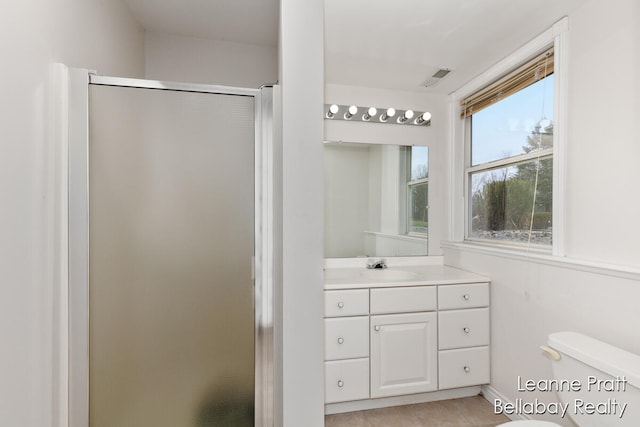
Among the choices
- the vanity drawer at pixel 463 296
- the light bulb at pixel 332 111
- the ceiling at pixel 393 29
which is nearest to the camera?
the ceiling at pixel 393 29

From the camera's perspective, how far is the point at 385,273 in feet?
7.85

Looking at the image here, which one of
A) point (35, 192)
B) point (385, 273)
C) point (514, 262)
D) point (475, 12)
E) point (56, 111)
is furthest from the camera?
point (385, 273)

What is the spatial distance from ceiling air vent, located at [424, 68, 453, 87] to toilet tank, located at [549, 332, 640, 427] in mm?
1829

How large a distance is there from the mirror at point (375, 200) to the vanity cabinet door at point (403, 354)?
27.1 inches

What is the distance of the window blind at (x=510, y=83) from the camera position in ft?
5.96

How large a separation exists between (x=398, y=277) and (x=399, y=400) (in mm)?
820

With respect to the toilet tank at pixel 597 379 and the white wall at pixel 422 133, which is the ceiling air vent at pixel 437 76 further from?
the toilet tank at pixel 597 379

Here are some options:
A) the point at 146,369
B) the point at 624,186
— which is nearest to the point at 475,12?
the point at 624,186

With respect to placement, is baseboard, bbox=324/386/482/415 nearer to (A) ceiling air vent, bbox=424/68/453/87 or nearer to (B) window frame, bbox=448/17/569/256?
(B) window frame, bbox=448/17/569/256

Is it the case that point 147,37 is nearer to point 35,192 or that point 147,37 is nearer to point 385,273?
point 35,192

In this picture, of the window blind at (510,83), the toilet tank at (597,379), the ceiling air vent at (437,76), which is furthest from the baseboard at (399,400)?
the ceiling air vent at (437,76)

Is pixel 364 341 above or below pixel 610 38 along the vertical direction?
below

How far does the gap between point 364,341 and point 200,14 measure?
2.35 meters

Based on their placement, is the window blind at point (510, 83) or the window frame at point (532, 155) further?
the window blind at point (510, 83)
